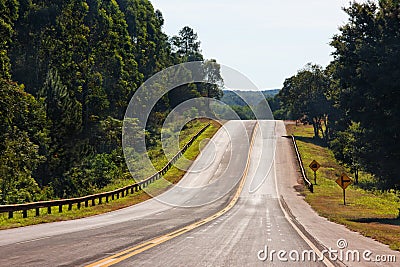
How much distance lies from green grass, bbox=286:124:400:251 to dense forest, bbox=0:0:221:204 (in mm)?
22654

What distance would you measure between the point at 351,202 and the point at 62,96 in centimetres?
3751

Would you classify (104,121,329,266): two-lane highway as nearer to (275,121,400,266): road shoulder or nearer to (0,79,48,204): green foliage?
(275,121,400,266): road shoulder

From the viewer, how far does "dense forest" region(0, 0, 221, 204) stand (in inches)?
1593

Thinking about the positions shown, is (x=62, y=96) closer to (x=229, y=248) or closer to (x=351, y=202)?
(x=351, y=202)

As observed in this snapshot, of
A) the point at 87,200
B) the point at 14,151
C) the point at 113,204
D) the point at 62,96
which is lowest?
the point at 113,204

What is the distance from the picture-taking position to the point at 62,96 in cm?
5991

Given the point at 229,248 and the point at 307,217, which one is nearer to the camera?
the point at 229,248

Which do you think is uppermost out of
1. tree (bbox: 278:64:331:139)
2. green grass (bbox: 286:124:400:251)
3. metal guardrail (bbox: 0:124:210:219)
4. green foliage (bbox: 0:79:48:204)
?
tree (bbox: 278:64:331:139)

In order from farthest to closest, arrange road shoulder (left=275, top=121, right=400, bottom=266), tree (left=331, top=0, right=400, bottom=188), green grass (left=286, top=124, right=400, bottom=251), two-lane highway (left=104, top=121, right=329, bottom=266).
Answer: tree (left=331, top=0, right=400, bottom=188)
green grass (left=286, top=124, right=400, bottom=251)
road shoulder (left=275, top=121, right=400, bottom=266)
two-lane highway (left=104, top=121, right=329, bottom=266)

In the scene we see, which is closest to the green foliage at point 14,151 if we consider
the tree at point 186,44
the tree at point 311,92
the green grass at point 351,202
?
the green grass at point 351,202

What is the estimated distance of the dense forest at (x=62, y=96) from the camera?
40.5 m

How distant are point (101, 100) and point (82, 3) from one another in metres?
14.6

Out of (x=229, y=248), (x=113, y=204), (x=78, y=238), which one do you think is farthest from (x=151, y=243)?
(x=113, y=204)

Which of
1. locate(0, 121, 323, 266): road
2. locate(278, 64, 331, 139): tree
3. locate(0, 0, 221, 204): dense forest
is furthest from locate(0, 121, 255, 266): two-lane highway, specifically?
locate(278, 64, 331, 139): tree
